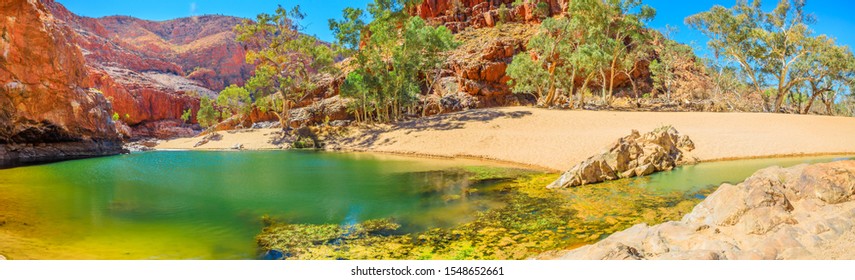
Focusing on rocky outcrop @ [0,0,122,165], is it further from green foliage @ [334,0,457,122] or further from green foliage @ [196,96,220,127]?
green foliage @ [196,96,220,127]

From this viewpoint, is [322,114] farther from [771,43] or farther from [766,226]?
[766,226]

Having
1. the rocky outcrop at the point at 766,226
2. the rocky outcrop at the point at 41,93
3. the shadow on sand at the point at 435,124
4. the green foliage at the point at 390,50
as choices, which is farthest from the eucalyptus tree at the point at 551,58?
the rocky outcrop at the point at 41,93

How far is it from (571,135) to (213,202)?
1717 centimetres

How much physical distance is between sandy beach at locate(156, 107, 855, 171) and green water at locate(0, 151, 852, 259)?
7.92 ft

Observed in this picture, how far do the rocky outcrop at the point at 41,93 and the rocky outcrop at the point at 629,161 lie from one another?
83.3ft

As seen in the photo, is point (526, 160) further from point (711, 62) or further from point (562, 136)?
point (711, 62)

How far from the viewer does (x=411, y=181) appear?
14.0 m

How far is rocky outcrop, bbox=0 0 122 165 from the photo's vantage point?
2081 cm

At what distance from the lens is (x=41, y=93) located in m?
23.2

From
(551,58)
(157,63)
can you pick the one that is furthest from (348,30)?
(157,63)

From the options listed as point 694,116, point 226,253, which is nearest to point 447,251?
point 226,253

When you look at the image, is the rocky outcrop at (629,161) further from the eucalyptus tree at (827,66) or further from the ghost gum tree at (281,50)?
the ghost gum tree at (281,50)

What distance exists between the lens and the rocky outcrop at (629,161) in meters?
11.6

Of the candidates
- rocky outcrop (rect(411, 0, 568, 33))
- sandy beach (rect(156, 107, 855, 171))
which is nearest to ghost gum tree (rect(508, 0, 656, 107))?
sandy beach (rect(156, 107, 855, 171))
